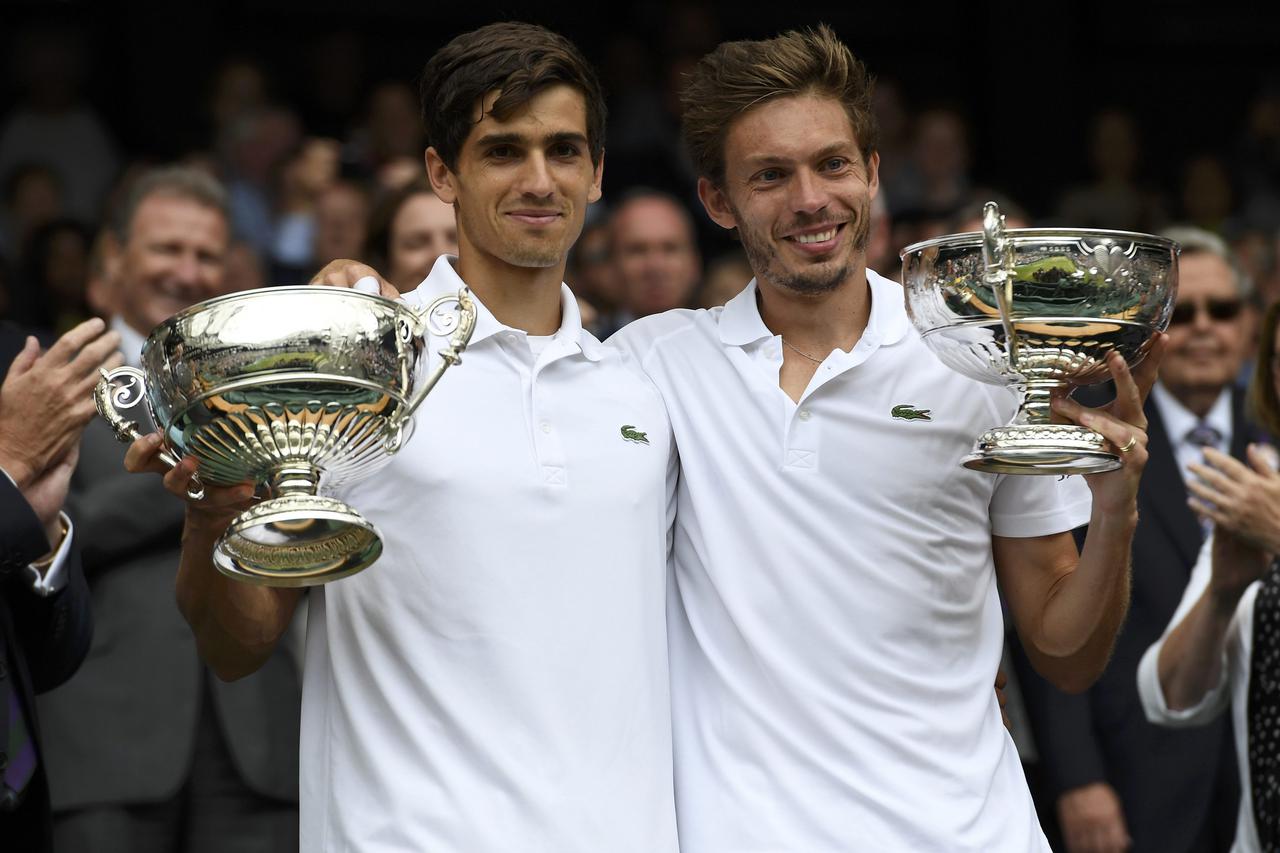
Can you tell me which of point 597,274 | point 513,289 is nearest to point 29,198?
point 597,274

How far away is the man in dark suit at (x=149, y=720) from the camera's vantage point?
179 inches

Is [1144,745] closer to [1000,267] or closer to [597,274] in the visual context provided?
[1000,267]

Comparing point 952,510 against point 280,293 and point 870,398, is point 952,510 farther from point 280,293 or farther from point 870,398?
point 280,293

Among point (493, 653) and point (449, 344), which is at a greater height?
point (449, 344)

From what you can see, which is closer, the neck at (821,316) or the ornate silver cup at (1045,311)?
the ornate silver cup at (1045,311)

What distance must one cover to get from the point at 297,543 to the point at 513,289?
2.69 ft

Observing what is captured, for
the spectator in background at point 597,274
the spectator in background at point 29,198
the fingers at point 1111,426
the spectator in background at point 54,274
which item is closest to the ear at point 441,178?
the fingers at point 1111,426

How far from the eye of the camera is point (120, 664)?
462 centimetres

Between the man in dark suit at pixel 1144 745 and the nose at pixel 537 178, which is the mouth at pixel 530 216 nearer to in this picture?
the nose at pixel 537 178

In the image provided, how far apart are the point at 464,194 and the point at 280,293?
2.36ft

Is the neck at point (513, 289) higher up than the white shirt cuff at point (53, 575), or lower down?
higher up

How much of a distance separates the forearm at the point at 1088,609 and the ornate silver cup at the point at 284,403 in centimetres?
123

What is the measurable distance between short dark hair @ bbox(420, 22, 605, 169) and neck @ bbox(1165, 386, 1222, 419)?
2.61 metres

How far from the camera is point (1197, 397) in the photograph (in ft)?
18.7
